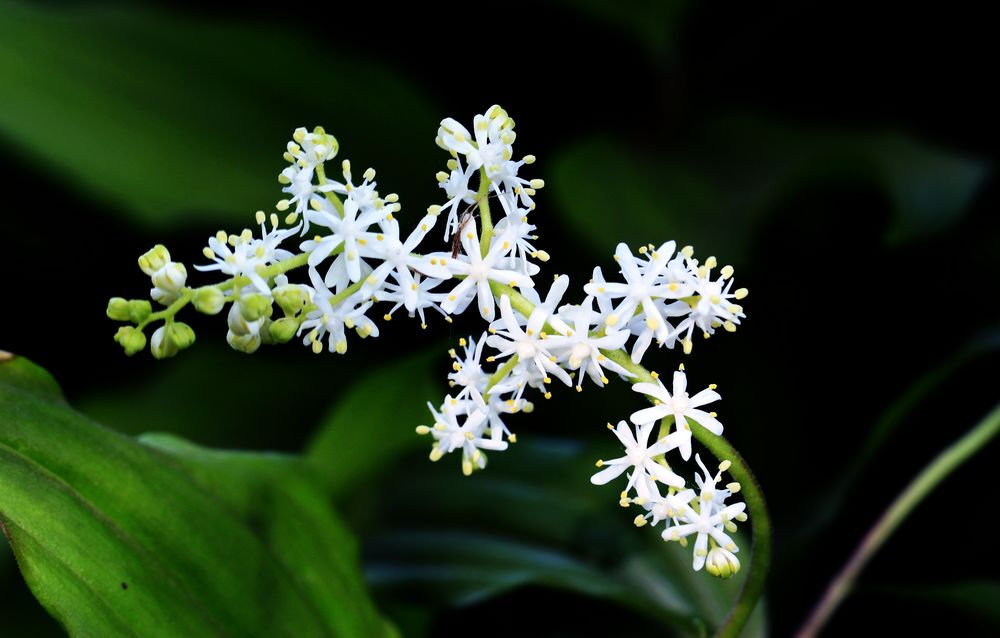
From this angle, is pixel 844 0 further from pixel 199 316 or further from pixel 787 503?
pixel 199 316

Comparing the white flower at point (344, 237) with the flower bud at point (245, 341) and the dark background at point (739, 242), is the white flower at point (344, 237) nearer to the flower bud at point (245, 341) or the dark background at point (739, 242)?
the flower bud at point (245, 341)

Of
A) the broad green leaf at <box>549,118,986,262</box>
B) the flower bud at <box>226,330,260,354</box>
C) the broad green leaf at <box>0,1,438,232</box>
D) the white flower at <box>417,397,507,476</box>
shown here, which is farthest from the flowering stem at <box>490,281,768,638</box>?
the broad green leaf at <box>0,1,438,232</box>

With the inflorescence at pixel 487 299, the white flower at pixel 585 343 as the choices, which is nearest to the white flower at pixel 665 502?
the inflorescence at pixel 487 299

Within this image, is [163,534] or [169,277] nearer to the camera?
[169,277]

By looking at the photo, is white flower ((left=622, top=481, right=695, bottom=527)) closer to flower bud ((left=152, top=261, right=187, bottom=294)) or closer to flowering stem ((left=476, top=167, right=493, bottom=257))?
flowering stem ((left=476, top=167, right=493, bottom=257))

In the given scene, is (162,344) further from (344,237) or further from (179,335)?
(344,237)

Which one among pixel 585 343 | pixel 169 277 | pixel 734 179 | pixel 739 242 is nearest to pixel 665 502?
pixel 585 343
